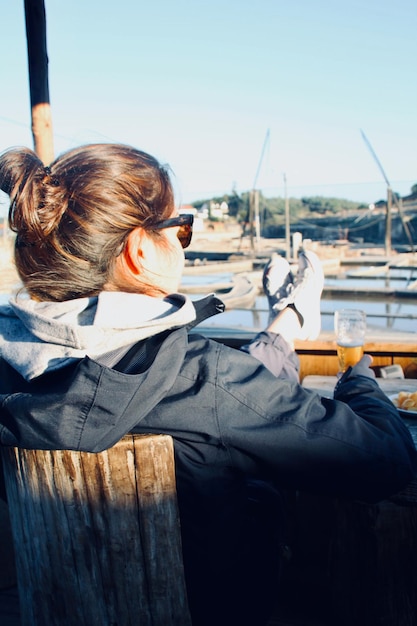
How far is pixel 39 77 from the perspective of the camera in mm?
3344

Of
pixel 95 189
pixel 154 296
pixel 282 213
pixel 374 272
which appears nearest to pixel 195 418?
pixel 154 296

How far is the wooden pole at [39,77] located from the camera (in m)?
3.25

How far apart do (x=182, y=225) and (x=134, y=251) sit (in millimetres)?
141

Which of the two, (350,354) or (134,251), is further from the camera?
(350,354)

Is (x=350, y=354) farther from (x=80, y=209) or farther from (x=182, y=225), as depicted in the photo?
(x=80, y=209)

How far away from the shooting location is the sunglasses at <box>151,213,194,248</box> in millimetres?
1153

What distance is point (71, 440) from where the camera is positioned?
915 millimetres

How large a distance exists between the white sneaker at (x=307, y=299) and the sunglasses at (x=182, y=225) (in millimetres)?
939

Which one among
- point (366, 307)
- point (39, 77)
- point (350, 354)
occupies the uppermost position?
point (39, 77)

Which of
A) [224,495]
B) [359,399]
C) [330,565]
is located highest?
[359,399]

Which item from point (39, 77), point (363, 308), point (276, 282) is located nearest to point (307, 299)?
point (276, 282)

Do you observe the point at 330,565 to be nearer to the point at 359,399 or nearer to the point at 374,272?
the point at 359,399

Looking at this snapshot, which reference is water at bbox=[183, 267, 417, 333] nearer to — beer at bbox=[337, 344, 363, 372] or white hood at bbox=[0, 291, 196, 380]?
beer at bbox=[337, 344, 363, 372]

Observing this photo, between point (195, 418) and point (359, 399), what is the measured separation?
39 cm
